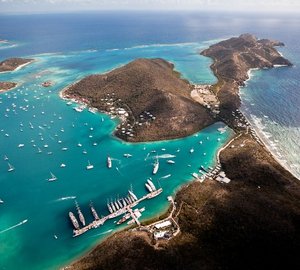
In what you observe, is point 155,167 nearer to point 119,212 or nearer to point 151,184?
point 151,184

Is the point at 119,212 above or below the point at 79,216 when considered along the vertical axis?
below

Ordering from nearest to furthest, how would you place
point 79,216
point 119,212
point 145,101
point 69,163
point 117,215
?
1. point 79,216
2. point 117,215
3. point 119,212
4. point 69,163
5. point 145,101

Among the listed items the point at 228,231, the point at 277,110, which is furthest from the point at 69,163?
the point at 277,110

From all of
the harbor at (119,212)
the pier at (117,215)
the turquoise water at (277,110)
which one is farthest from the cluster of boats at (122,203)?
the turquoise water at (277,110)

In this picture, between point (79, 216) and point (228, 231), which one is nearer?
point (228, 231)

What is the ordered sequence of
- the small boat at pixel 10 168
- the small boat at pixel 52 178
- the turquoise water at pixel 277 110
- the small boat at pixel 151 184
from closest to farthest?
the small boat at pixel 151 184
the small boat at pixel 52 178
the small boat at pixel 10 168
the turquoise water at pixel 277 110

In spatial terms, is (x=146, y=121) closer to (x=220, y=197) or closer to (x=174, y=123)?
(x=174, y=123)

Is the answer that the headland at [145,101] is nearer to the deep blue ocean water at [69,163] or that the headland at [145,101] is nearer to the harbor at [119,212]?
the deep blue ocean water at [69,163]
